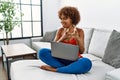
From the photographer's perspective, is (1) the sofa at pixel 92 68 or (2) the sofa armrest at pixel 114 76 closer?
(2) the sofa armrest at pixel 114 76

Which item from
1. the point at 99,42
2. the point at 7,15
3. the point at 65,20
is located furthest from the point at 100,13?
the point at 7,15

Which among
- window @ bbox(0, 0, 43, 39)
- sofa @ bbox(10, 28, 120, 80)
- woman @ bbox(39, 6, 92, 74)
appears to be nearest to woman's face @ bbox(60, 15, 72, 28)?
woman @ bbox(39, 6, 92, 74)

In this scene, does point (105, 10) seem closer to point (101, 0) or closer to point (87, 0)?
point (101, 0)

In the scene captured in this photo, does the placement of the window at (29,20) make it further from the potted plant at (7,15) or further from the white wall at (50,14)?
the potted plant at (7,15)

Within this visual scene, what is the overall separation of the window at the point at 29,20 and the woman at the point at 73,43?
2.31 m

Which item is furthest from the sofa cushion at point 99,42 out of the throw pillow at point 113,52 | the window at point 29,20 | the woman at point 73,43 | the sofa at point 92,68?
the window at point 29,20

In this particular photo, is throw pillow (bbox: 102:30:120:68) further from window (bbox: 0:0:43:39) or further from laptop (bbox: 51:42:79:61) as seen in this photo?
window (bbox: 0:0:43:39)

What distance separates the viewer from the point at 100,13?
2.81 metres

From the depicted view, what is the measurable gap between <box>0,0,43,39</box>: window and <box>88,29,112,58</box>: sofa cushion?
6.85 feet

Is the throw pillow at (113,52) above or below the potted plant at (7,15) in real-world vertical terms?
below

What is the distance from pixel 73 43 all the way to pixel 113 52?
0.54 meters

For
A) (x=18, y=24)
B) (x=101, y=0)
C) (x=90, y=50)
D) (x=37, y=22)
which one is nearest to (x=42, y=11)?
(x=37, y=22)

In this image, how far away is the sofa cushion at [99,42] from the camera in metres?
2.29

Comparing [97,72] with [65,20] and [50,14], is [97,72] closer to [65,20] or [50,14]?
[65,20]
